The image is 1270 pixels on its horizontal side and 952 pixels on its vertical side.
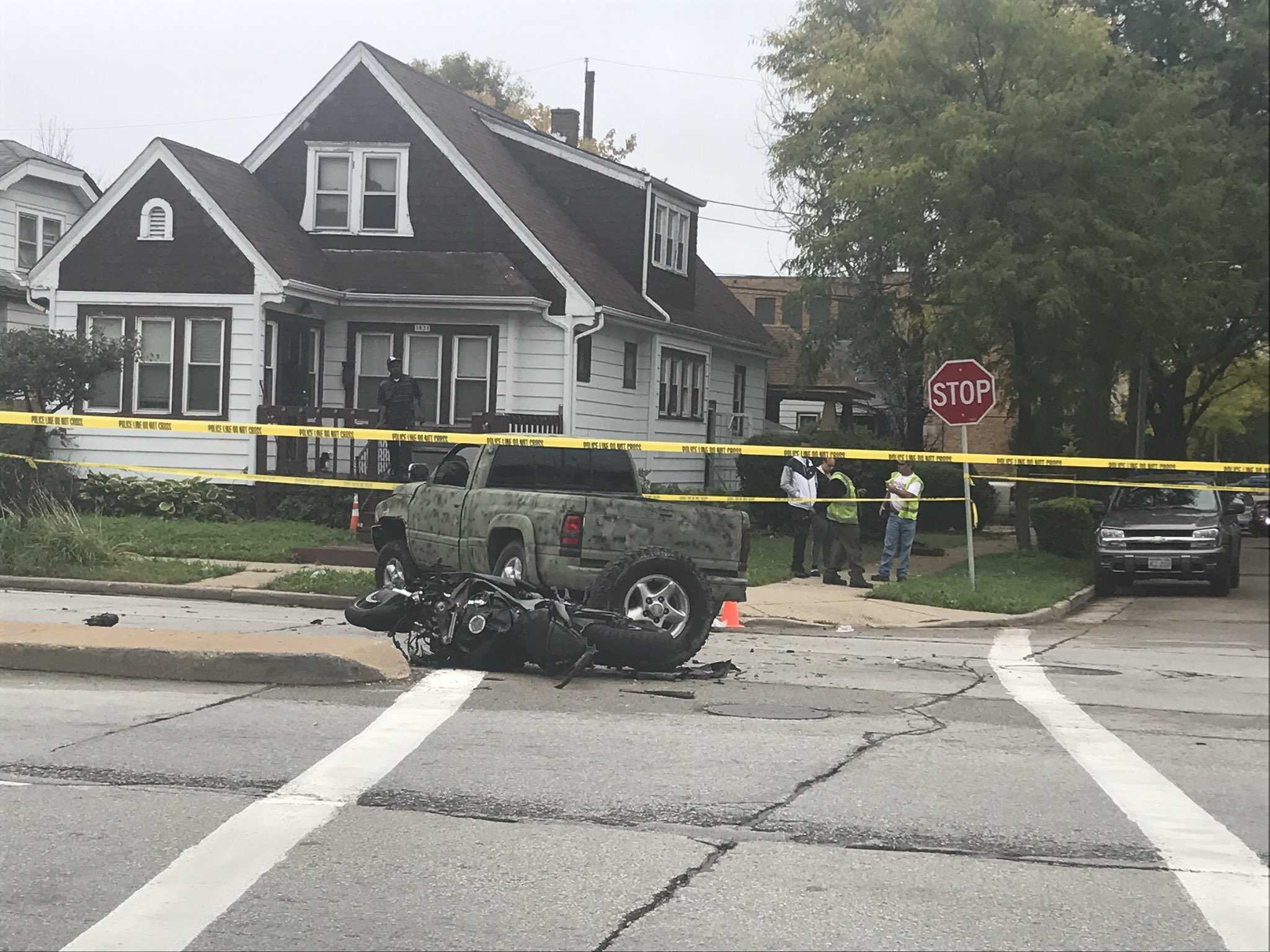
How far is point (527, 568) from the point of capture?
1189 cm

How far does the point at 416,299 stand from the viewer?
23469 millimetres

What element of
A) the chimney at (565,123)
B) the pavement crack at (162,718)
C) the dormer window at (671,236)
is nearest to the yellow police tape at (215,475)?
the pavement crack at (162,718)

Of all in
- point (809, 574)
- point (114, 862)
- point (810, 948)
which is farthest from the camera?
point (809, 574)

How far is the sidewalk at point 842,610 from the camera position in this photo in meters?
14.6

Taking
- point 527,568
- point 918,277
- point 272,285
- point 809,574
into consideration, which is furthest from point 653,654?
point 272,285

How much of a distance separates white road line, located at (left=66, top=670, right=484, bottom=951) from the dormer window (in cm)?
2077

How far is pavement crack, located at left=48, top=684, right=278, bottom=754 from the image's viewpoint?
758 centimetres

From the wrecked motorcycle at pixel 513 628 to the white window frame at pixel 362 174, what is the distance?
16.1m

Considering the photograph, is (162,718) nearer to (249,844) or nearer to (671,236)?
(249,844)

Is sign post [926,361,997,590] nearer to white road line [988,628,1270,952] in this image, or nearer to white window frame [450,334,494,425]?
white road line [988,628,1270,952]

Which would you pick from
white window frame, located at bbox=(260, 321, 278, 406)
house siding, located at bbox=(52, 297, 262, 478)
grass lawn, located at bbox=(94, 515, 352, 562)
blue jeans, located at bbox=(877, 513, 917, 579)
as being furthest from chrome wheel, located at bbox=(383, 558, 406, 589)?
white window frame, located at bbox=(260, 321, 278, 406)

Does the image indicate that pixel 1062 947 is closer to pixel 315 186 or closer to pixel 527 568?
pixel 527 568

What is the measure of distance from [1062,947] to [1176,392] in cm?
217

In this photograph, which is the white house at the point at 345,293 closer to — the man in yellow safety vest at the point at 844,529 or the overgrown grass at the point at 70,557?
the overgrown grass at the point at 70,557
